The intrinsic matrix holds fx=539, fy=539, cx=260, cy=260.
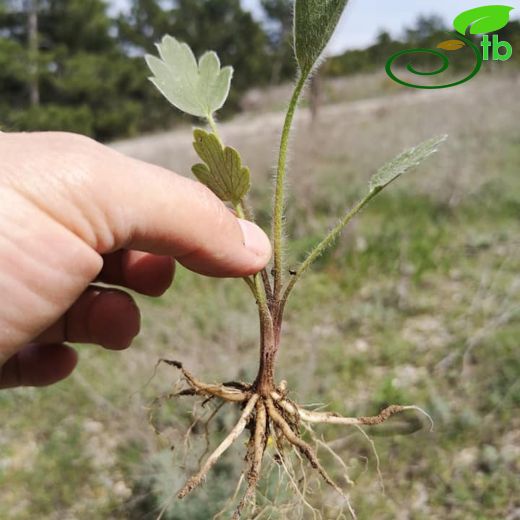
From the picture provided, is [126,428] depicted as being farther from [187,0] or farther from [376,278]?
[187,0]

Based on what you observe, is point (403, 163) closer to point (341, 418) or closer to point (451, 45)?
point (341, 418)

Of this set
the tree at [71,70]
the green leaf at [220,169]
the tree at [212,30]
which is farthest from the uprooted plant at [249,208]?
the tree at [212,30]

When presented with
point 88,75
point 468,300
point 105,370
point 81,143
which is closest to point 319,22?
point 81,143

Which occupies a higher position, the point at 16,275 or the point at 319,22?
the point at 319,22

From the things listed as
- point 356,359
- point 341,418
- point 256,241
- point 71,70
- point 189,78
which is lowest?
point 71,70

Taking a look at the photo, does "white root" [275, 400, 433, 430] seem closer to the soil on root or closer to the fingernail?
the soil on root

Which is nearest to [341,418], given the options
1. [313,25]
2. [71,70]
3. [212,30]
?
[313,25]

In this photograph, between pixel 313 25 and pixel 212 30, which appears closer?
pixel 313 25
